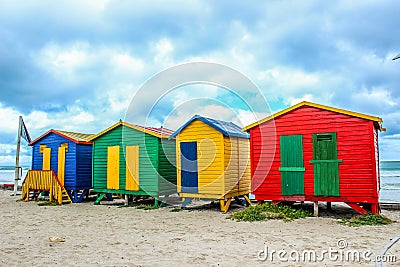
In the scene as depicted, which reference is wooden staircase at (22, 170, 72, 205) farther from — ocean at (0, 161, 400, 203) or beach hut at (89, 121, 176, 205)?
ocean at (0, 161, 400, 203)

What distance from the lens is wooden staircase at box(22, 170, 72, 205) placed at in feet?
54.1

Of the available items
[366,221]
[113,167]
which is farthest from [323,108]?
[113,167]

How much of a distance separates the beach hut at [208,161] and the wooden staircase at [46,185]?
6.58 metres

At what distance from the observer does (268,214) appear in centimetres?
1123

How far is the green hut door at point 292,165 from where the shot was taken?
11648mm

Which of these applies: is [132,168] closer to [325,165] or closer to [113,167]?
[113,167]

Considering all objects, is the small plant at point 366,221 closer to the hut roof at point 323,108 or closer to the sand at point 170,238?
the sand at point 170,238

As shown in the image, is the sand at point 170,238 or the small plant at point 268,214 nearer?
the sand at point 170,238

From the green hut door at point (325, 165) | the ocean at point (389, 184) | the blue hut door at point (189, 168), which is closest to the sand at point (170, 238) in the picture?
the green hut door at point (325, 165)

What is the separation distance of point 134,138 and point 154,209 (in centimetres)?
332

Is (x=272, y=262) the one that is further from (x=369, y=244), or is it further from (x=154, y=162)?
(x=154, y=162)

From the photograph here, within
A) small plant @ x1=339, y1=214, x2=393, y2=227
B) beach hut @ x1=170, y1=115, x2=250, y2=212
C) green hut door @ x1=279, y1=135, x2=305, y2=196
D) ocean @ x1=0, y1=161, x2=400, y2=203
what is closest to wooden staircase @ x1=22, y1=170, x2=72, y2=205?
beach hut @ x1=170, y1=115, x2=250, y2=212

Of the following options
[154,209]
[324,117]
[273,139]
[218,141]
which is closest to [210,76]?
[218,141]

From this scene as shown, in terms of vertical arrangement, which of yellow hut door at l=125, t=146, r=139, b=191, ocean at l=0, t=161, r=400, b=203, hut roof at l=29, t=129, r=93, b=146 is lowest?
ocean at l=0, t=161, r=400, b=203
